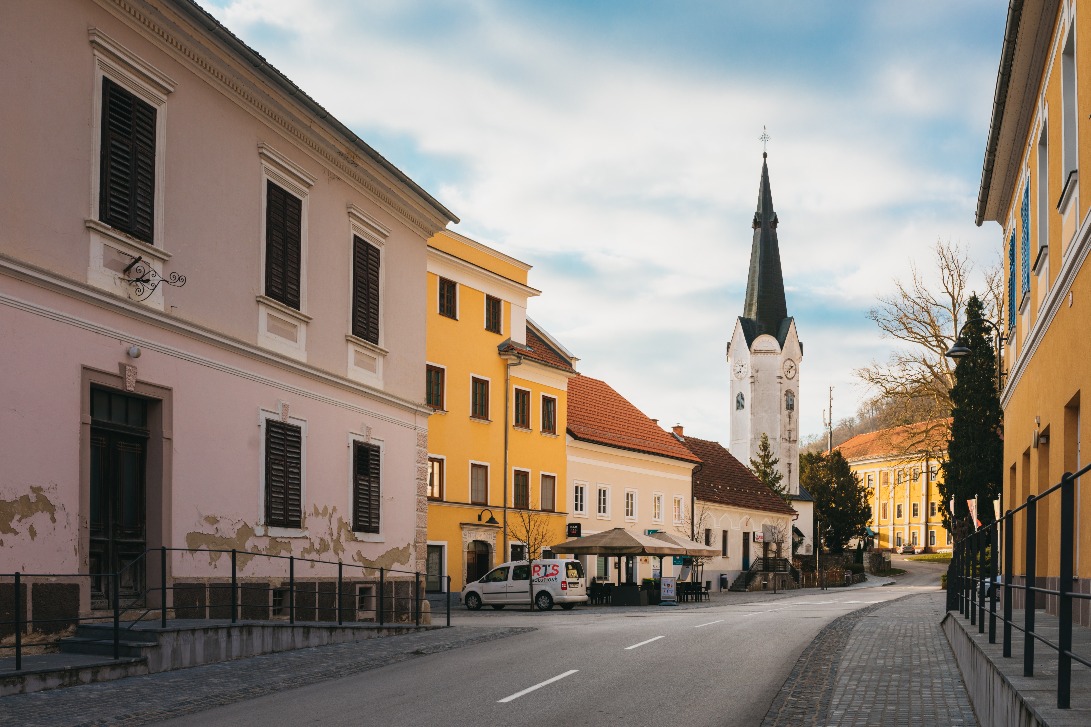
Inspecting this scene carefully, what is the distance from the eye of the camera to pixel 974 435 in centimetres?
4700

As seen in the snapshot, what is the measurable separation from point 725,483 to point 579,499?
19.7 meters

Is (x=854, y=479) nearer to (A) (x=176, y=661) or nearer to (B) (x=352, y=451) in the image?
(B) (x=352, y=451)

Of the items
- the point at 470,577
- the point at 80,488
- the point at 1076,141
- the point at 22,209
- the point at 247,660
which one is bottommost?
the point at 470,577

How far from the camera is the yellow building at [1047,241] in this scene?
13133 mm

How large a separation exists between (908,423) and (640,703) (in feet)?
136

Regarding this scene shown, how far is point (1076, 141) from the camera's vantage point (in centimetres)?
1408

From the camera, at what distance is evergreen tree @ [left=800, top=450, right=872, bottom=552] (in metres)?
93.8

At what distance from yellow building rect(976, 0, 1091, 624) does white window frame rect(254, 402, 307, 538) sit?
38.4ft

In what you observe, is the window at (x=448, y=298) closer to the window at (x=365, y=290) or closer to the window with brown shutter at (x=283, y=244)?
the window at (x=365, y=290)

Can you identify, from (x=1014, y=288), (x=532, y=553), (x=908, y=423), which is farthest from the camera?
(x=908, y=423)

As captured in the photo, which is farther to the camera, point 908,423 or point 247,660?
point 908,423

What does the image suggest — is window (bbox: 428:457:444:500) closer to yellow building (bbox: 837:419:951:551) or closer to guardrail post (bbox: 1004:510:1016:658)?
guardrail post (bbox: 1004:510:1016:658)

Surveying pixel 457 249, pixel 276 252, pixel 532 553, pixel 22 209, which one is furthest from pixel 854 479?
pixel 22 209

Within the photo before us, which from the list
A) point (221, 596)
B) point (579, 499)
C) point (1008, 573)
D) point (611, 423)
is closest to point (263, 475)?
point (221, 596)
